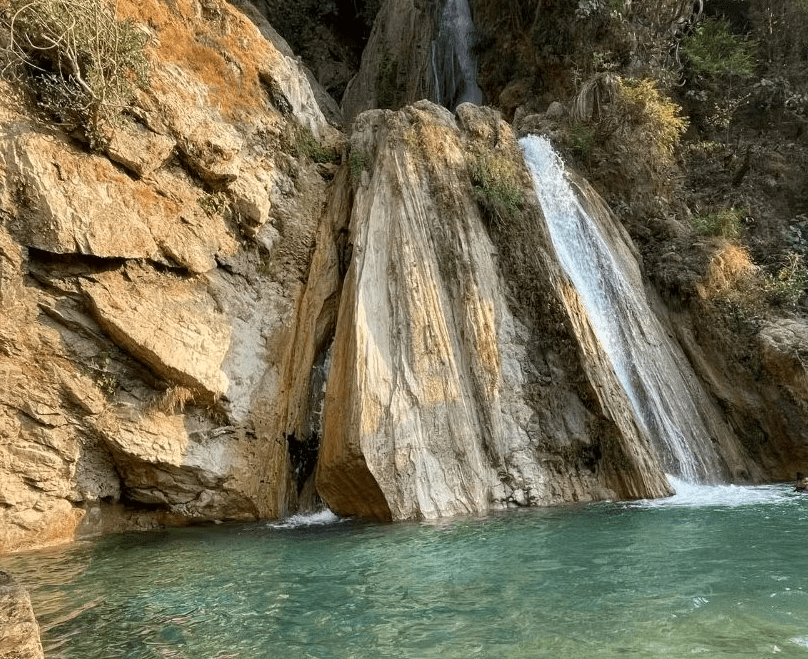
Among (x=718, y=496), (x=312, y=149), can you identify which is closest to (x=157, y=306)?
(x=312, y=149)

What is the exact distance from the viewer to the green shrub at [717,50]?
709 inches

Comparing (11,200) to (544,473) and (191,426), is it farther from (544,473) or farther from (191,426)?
(544,473)

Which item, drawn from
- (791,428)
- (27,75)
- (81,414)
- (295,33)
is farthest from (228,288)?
(295,33)

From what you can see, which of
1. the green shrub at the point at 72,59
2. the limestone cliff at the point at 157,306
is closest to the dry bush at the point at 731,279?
the limestone cliff at the point at 157,306

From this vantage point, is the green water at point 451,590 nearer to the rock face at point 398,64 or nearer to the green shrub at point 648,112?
the green shrub at point 648,112

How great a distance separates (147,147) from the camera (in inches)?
404

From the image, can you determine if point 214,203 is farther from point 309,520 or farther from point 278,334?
point 309,520

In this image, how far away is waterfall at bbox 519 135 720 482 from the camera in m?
11.4

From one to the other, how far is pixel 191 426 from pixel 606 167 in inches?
459

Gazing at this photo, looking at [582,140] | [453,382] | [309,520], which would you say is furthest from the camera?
[582,140]

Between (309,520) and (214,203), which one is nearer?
(309,520)

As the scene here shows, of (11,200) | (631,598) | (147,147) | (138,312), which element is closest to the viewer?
(631,598)

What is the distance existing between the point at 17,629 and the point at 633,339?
1112cm

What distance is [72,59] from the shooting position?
9.71 m
